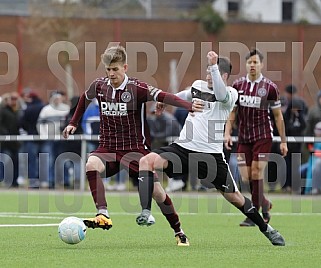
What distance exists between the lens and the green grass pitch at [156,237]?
876cm

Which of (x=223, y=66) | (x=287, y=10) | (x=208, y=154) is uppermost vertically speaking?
(x=287, y=10)

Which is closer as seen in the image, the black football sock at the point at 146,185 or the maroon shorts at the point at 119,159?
A: the black football sock at the point at 146,185

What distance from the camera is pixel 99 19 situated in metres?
31.1

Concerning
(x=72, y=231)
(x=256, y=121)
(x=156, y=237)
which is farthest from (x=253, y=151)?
(x=72, y=231)

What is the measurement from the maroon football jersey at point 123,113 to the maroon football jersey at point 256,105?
2867 millimetres

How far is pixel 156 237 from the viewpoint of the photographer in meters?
11.2

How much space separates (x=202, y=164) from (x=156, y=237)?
4.32ft

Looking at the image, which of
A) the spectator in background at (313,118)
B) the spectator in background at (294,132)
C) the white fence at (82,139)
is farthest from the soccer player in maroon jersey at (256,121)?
the spectator in background at (294,132)

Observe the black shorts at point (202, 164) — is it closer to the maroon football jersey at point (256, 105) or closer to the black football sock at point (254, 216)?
the black football sock at point (254, 216)

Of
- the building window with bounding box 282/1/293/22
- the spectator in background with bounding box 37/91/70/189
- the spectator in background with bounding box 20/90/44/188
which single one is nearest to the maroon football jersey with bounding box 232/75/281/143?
the spectator in background with bounding box 37/91/70/189

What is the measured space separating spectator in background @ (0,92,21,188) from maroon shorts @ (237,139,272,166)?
339 inches

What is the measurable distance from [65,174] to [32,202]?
13.0 ft

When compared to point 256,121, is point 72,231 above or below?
below

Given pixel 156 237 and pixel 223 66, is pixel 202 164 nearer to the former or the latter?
pixel 223 66
